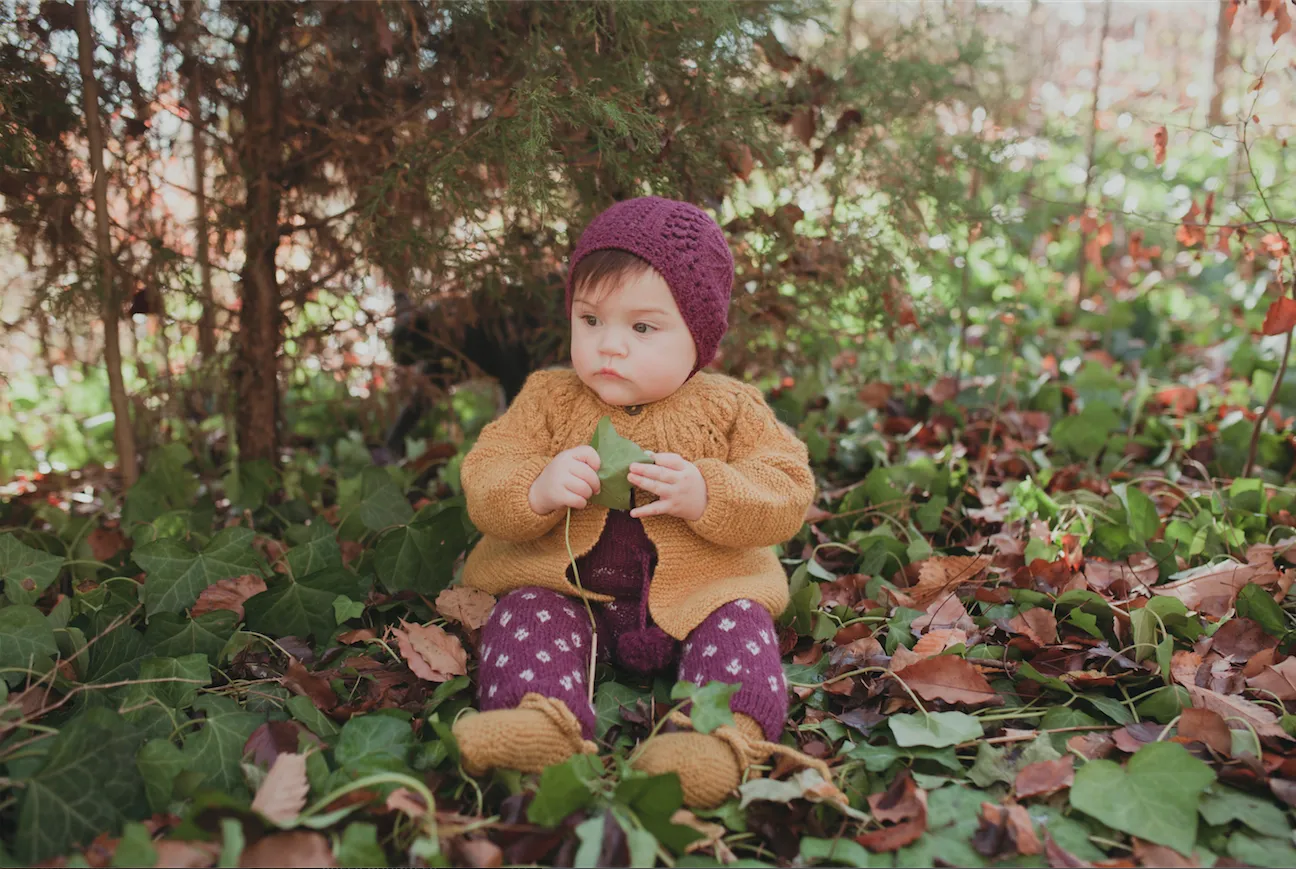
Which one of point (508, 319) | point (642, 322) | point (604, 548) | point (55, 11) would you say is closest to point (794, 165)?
point (508, 319)

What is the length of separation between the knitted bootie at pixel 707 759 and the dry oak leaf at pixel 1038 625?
64 cm

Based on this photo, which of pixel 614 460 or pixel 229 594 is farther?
pixel 229 594

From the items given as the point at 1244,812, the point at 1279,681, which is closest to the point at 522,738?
the point at 1244,812

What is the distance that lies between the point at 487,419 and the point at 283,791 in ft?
6.48

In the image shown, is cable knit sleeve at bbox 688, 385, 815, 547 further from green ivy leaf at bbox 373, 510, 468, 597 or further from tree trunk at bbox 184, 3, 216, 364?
tree trunk at bbox 184, 3, 216, 364

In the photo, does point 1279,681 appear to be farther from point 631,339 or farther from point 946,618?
point 631,339

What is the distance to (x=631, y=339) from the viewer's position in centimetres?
180

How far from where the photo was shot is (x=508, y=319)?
9.68ft

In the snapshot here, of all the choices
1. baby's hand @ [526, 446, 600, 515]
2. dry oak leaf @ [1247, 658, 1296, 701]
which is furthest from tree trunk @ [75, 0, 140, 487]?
dry oak leaf @ [1247, 658, 1296, 701]

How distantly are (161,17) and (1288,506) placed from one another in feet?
10.0

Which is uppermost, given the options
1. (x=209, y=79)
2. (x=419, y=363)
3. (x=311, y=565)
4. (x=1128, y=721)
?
(x=209, y=79)

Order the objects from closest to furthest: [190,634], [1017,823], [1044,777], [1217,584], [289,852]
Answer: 1. [289,852]
2. [1017,823]
3. [1044,777]
4. [190,634]
5. [1217,584]

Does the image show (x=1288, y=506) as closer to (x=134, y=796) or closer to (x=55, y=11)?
(x=134, y=796)

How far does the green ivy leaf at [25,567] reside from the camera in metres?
1.91
